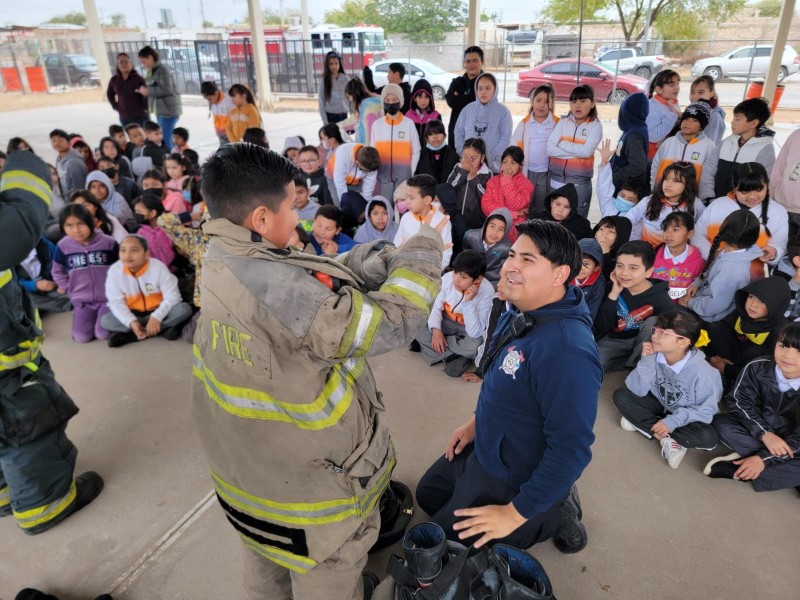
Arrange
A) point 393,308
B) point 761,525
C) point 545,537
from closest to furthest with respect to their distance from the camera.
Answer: point 393,308 → point 545,537 → point 761,525

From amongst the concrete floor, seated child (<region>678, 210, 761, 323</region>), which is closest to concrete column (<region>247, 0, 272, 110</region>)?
the concrete floor

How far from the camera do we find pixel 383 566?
90.8 inches

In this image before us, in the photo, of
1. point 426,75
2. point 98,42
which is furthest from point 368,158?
point 98,42

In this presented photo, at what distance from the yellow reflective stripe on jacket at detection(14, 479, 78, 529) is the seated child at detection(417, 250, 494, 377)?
2.37 m

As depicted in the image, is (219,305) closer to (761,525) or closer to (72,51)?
(761,525)

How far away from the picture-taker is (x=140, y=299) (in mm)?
4266

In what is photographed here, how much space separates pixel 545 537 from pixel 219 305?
1.72 m

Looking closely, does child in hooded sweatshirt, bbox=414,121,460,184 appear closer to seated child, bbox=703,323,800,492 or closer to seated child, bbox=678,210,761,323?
seated child, bbox=678,210,761,323

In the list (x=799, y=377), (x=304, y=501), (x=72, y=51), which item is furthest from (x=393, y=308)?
(x=72, y=51)

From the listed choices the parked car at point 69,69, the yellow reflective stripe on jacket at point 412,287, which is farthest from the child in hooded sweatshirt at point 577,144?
the parked car at point 69,69

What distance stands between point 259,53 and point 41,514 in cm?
1421

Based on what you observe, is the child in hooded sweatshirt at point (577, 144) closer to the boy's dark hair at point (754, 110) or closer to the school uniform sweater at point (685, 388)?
the boy's dark hair at point (754, 110)

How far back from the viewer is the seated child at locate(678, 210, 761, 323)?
359 cm

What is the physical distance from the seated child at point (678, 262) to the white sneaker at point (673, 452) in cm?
144
